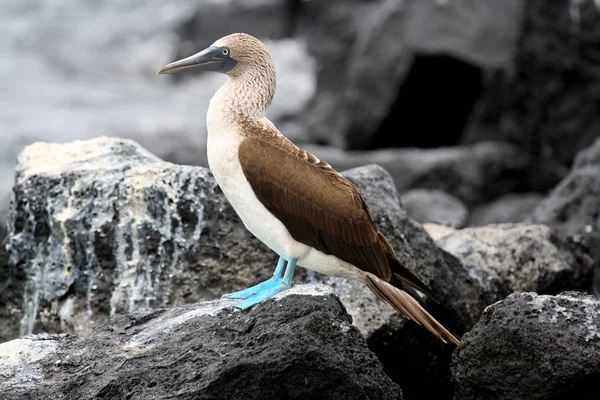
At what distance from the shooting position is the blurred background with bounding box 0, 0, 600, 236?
12.6 metres

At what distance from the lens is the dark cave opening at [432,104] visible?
45.9 ft

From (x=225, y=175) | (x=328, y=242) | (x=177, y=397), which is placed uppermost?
(x=225, y=175)

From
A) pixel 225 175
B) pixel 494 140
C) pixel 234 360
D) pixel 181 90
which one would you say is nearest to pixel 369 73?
pixel 494 140

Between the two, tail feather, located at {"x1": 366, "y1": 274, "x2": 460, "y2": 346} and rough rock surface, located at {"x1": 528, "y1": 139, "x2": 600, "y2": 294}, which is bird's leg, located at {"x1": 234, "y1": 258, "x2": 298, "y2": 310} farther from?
rough rock surface, located at {"x1": 528, "y1": 139, "x2": 600, "y2": 294}

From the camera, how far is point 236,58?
552 cm

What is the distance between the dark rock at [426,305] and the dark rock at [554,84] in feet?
22.8

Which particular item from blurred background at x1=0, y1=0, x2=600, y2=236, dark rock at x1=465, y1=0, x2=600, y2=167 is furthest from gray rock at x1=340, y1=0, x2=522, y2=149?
dark rock at x1=465, y1=0, x2=600, y2=167

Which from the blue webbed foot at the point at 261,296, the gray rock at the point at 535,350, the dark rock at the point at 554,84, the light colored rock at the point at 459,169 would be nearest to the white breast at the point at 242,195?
the blue webbed foot at the point at 261,296

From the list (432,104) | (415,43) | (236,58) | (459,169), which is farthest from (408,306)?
(432,104)

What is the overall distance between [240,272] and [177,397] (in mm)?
1991

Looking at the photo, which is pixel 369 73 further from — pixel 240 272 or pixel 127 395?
pixel 127 395

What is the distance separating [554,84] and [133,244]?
8.24m

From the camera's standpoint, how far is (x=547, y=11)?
13.4 metres

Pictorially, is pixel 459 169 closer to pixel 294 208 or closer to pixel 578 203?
pixel 578 203
